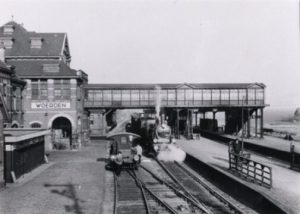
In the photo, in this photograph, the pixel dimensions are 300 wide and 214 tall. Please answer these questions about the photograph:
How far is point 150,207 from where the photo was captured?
1268cm

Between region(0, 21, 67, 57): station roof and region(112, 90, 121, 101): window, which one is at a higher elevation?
region(0, 21, 67, 57): station roof

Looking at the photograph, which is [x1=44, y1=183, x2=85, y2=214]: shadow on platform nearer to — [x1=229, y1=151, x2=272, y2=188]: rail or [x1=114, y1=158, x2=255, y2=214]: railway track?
[x1=114, y1=158, x2=255, y2=214]: railway track

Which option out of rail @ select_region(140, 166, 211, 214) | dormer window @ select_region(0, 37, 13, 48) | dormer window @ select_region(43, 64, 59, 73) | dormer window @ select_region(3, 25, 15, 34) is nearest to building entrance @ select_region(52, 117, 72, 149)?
dormer window @ select_region(43, 64, 59, 73)

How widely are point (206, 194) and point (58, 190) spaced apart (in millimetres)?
6204

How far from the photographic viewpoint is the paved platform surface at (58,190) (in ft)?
40.5

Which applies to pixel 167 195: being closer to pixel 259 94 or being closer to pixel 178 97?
pixel 178 97

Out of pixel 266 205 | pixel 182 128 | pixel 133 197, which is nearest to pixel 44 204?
pixel 133 197

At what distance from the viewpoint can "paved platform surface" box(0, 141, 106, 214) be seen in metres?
12.4

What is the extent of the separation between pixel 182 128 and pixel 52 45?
21347mm

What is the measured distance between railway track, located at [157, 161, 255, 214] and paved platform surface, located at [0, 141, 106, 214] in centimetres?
372

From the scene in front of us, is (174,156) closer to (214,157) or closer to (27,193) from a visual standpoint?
(214,157)

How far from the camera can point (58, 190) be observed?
15047 millimetres

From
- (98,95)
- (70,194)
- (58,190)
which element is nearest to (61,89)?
(98,95)

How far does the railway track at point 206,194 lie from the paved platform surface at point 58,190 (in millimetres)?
3721
